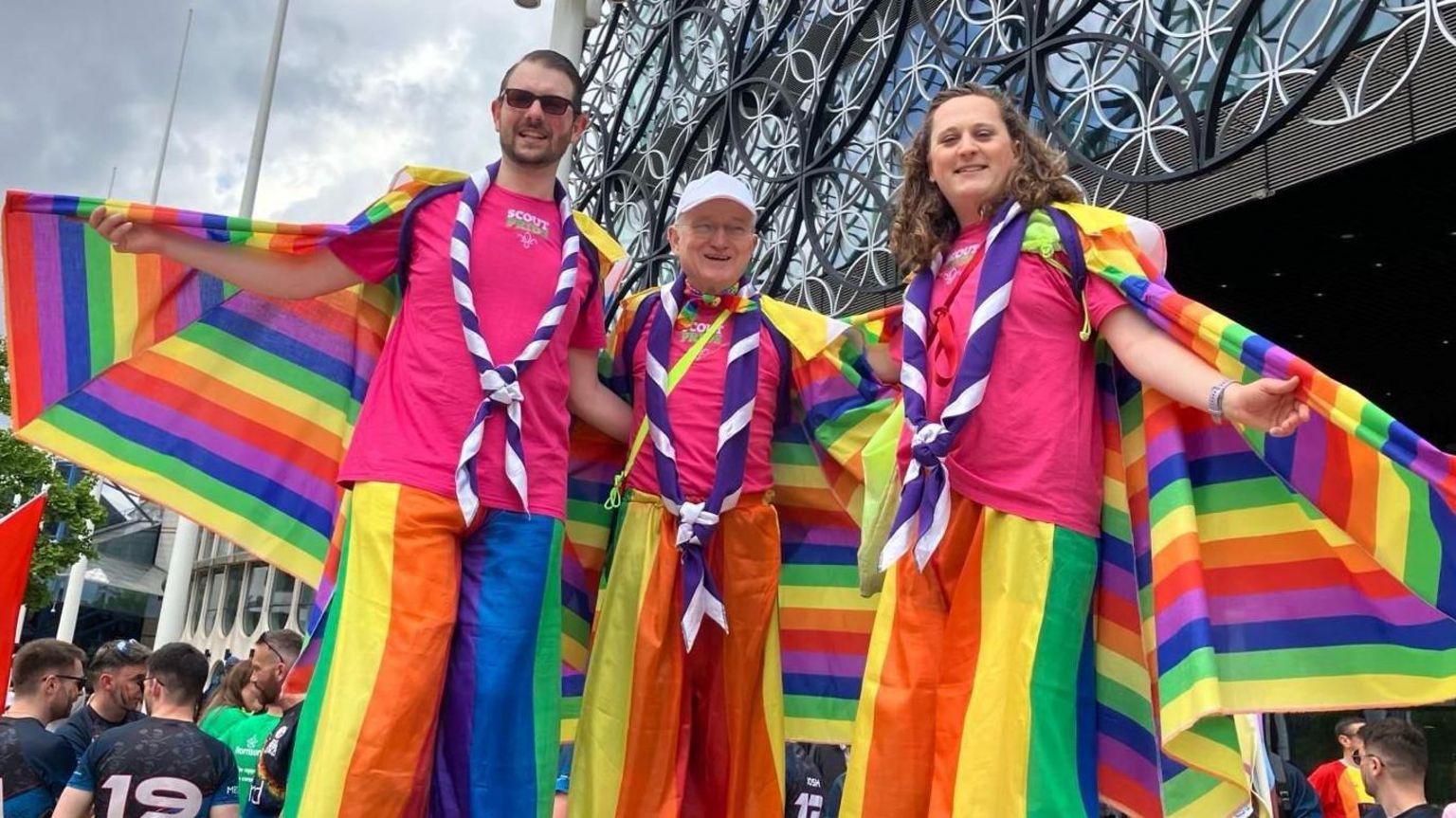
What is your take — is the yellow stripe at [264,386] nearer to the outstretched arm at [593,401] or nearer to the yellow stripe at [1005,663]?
the outstretched arm at [593,401]

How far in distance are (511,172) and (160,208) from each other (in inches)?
37.0

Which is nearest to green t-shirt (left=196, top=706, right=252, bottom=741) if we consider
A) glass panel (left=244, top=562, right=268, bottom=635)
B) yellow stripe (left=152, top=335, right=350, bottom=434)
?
yellow stripe (left=152, top=335, right=350, bottom=434)

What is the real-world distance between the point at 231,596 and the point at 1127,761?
54.0 meters

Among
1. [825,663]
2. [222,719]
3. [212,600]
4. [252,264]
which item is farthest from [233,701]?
[212,600]

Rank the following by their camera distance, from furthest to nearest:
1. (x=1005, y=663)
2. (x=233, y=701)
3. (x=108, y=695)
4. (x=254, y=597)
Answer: (x=254, y=597), (x=233, y=701), (x=108, y=695), (x=1005, y=663)

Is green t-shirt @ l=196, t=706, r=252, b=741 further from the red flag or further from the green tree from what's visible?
the green tree

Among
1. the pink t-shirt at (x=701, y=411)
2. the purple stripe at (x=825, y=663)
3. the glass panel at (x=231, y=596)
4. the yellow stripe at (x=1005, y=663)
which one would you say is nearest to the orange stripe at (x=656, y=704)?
the pink t-shirt at (x=701, y=411)

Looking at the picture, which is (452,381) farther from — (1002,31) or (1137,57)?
(1002,31)

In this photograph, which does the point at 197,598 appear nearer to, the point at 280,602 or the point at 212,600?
the point at 212,600

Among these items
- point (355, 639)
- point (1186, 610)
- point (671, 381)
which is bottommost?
point (355, 639)

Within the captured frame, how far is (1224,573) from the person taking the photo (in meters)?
2.88

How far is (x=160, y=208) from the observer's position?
3.29m

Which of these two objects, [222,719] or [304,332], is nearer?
[304,332]

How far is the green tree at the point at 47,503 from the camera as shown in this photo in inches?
909
